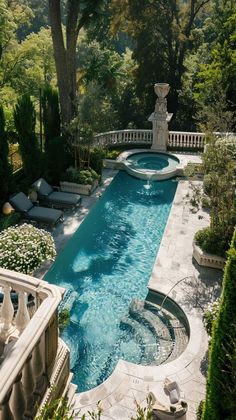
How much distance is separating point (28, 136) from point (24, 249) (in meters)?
6.97

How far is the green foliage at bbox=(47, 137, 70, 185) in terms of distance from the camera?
18516 mm

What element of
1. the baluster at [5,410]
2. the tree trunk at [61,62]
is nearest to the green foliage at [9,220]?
the tree trunk at [61,62]

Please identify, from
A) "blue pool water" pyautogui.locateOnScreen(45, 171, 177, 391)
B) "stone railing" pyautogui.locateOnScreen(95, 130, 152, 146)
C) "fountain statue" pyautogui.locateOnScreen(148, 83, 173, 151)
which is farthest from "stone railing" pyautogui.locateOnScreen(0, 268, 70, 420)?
"stone railing" pyautogui.locateOnScreen(95, 130, 152, 146)

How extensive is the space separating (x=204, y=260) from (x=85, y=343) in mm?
4693

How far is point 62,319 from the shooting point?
1038 cm

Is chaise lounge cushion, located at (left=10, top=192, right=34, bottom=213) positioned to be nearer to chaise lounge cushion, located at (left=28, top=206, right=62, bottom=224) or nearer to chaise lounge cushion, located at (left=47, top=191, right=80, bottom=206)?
chaise lounge cushion, located at (left=28, top=206, right=62, bottom=224)

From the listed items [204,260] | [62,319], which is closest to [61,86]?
[204,260]

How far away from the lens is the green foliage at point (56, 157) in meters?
18.5

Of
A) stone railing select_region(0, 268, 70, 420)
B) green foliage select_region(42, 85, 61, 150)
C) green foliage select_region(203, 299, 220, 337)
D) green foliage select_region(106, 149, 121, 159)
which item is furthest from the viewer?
green foliage select_region(106, 149, 121, 159)

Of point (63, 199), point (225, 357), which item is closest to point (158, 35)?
point (63, 199)

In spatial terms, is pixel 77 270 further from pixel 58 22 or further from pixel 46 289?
pixel 58 22

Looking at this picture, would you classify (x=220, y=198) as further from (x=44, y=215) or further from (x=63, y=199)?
(x=63, y=199)

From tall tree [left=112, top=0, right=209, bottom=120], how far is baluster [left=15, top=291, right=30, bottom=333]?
23.5 m

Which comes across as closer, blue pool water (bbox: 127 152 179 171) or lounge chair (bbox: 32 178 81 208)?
lounge chair (bbox: 32 178 81 208)
